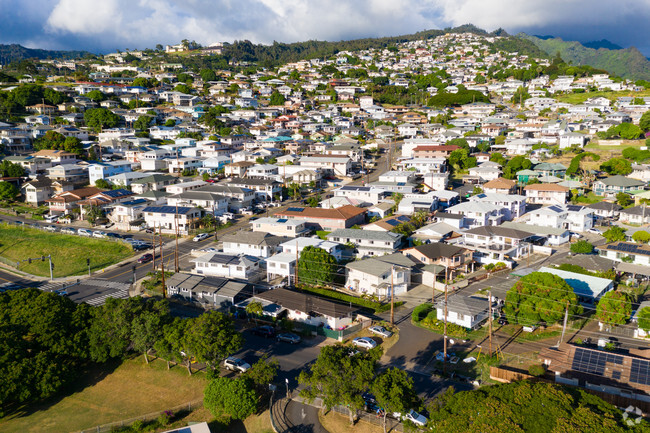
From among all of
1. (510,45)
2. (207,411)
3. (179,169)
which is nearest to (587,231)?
(207,411)

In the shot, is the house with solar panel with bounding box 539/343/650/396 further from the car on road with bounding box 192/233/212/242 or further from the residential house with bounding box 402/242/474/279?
the car on road with bounding box 192/233/212/242

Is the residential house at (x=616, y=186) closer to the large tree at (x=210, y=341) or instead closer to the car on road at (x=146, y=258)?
the large tree at (x=210, y=341)

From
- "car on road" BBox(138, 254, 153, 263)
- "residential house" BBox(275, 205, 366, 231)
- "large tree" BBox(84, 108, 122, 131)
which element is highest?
"large tree" BBox(84, 108, 122, 131)

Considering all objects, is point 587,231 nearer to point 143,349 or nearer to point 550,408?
point 550,408

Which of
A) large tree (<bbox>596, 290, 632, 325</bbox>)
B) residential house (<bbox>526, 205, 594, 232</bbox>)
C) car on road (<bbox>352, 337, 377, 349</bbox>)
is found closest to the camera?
car on road (<bbox>352, 337, 377, 349</bbox>)

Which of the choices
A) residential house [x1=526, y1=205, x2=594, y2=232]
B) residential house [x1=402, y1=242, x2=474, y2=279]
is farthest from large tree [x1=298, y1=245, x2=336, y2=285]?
residential house [x1=526, y1=205, x2=594, y2=232]

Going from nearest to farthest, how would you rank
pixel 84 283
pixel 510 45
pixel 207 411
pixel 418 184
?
pixel 207 411 < pixel 84 283 < pixel 418 184 < pixel 510 45
